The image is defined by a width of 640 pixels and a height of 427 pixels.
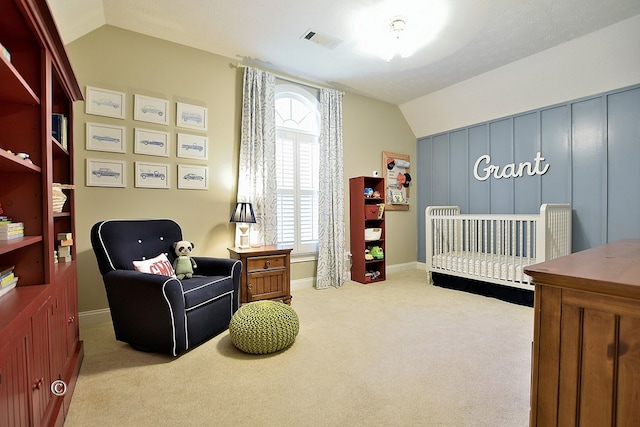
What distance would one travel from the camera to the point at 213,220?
317 centimetres

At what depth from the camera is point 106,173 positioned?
2637 millimetres

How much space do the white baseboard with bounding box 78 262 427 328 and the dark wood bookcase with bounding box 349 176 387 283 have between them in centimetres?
56

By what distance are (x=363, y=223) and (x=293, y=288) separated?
4.09 ft

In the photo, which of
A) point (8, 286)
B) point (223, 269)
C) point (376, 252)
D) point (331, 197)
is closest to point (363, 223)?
point (376, 252)

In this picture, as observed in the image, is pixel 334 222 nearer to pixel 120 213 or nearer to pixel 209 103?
pixel 209 103

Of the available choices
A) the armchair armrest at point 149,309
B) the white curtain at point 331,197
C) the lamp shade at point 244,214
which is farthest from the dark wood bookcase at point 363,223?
the armchair armrest at point 149,309

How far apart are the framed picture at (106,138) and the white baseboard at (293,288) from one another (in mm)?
1426

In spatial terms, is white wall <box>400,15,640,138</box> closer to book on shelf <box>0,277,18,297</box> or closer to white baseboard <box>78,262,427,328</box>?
white baseboard <box>78,262,427,328</box>

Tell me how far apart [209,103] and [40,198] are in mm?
2060

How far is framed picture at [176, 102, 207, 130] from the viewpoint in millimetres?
2973

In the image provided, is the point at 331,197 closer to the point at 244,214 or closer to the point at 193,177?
the point at 244,214

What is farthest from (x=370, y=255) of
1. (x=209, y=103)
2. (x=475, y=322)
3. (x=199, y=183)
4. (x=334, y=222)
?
(x=209, y=103)

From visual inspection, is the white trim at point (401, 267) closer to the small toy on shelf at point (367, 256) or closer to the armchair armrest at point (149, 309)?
the small toy on shelf at point (367, 256)

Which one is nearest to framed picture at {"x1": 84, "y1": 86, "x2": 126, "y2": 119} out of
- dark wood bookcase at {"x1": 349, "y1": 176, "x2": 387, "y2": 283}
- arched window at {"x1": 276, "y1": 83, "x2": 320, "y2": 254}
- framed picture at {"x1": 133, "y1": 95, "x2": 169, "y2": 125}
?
framed picture at {"x1": 133, "y1": 95, "x2": 169, "y2": 125}
